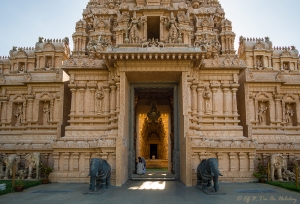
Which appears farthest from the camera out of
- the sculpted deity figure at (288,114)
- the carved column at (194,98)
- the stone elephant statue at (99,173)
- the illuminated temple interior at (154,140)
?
the illuminated temple interior at (154,140)

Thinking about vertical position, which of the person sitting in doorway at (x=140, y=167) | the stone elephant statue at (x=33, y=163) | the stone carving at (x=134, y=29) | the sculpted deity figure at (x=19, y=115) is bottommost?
the person sitting in doorway at (x=140, y=167)

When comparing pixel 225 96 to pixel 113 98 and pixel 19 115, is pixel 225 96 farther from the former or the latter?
pixel 19 115

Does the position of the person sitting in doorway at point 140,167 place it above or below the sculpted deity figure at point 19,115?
below

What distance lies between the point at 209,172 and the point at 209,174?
0.14 metres

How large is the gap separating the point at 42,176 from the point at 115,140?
6.48 metres

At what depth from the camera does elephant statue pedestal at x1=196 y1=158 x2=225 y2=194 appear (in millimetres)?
12680

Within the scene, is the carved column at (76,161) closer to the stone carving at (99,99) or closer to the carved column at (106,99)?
the stone carving at (99,99)

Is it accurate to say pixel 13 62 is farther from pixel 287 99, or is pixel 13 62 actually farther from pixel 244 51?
pixel 287 99

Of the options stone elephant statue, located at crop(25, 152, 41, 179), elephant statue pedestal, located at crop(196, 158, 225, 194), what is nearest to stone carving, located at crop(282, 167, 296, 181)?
elephant statue pedestal, located at crop(196, 158, 225, 194)

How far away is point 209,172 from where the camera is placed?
1334 centimetres

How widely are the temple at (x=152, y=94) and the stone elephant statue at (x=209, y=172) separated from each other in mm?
1682

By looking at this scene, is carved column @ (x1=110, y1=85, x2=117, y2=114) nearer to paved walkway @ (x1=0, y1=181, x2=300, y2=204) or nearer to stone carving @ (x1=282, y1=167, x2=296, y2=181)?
paved walkway @ (x1=0, y1=181, x2=300, y2=204)

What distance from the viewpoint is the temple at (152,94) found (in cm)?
1700

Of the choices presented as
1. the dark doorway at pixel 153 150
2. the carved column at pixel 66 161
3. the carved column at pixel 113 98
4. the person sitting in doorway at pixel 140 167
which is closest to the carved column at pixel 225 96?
the carved column at pixel 113 98
